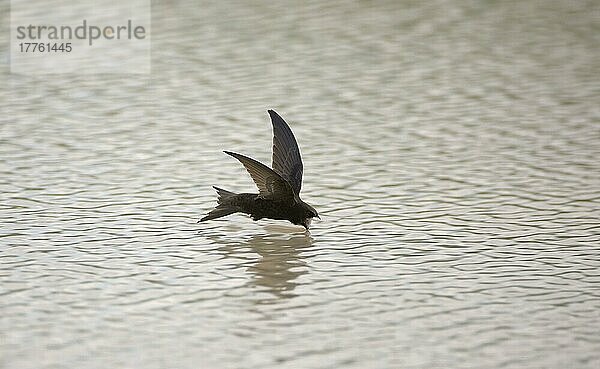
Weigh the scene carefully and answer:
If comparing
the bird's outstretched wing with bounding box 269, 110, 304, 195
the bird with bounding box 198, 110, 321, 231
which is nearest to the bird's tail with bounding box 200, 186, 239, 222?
the bird with bounding box 198, 110, 321, 231

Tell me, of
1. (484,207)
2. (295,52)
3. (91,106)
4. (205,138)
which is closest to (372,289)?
(484,207)

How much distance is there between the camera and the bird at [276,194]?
268 centimetres

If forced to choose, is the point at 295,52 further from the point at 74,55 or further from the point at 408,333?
the point at 408,333

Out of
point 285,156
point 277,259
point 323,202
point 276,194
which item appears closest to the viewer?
point 277,259

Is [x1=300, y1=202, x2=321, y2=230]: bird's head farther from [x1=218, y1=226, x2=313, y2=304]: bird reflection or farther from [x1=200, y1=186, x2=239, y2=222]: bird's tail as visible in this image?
[x1=200, y1=186, x2=239, y2=222]: bird's tail

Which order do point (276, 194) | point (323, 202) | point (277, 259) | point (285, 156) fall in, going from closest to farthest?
point (277, 259), point (276, 194), point (285, 156), point (323, 202)

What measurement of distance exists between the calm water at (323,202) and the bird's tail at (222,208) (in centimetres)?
6

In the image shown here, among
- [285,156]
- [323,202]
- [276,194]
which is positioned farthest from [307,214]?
[323,202]

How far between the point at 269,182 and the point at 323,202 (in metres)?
0.38

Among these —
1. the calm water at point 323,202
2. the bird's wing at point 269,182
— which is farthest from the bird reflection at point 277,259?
the bird's wing at point 269,182

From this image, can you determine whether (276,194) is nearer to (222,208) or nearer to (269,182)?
(269,182)

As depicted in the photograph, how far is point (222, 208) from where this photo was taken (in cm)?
277

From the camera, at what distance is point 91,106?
4.04 meters

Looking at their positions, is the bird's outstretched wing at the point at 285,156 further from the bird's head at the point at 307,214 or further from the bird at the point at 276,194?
the bird's head at the point at 307,214
